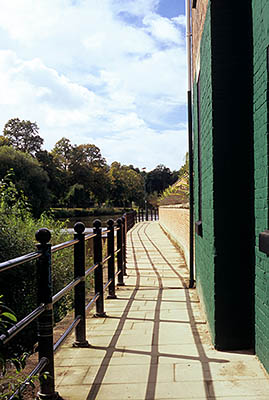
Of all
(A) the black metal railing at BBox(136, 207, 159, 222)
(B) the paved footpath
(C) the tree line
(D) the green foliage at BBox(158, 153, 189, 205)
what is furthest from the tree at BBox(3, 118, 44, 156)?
(B) the paved footpath

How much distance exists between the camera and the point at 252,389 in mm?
2908

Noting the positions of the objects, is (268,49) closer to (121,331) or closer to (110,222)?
(121,331)

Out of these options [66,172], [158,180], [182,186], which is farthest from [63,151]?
[182,186]

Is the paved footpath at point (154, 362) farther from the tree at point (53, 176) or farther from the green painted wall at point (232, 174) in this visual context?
the tree at point (53, 176)

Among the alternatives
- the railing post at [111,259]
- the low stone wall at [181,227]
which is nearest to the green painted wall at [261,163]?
the railing post at [111,259]

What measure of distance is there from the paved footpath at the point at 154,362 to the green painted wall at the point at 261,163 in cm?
32

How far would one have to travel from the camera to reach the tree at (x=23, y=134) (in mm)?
57188

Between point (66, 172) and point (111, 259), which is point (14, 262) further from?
point (66, 172)

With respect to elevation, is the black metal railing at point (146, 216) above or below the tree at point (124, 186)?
below

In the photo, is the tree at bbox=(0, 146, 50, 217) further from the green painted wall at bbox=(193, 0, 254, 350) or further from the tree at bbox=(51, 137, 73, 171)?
the green painted wall at bbox=(193, 0, 254, 350)

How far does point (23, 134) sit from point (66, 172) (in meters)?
7.84

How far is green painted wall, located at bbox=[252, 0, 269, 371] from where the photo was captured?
3021mm

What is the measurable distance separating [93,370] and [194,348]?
38.7 inches

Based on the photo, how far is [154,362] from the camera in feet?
11.7
